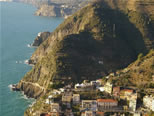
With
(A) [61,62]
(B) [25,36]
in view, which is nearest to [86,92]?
(A) [61,62]

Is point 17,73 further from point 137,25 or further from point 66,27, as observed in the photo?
point 137,25

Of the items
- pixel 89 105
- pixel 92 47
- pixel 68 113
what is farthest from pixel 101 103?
pixel 92 47

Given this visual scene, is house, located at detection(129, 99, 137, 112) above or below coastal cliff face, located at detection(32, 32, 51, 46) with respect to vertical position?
below

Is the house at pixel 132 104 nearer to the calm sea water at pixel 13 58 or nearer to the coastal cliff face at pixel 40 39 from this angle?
the calm sea water at pixel 13 58


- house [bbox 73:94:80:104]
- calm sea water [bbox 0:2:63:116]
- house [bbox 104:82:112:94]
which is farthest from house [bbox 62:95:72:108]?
calm sea water [bbox 0:2:63:116]

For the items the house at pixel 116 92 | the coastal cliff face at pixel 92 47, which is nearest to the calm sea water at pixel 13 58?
the coastal cliff face at pixel 92 47

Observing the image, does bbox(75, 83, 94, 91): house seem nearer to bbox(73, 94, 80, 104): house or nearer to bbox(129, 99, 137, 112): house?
bbox(73, 94, 80, 104): house
